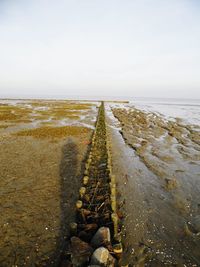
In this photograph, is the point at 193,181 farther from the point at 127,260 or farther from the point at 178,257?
the point at 127,260

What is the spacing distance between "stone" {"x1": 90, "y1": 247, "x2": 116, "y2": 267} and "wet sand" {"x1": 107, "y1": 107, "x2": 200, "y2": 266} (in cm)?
85

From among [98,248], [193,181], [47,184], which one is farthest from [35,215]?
[193,181]

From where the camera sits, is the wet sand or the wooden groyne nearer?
the wooden groyne

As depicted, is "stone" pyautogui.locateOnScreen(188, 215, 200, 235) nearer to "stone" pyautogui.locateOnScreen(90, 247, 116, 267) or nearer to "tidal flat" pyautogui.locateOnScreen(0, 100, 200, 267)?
"tidal flat" pyautogui.locateOnScreen(0, 100, 200, 267)

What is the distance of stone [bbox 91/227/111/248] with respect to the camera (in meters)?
5.04

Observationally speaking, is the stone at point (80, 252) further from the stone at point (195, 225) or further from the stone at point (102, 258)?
the stone at point (195, 225)

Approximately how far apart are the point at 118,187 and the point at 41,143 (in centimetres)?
950

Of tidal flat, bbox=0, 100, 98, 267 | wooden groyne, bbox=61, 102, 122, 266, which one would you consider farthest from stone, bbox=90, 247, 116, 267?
tidal flat, bbox=0, 100, 98, 267

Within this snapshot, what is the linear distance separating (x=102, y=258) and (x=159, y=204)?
168 inches

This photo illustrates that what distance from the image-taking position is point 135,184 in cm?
981

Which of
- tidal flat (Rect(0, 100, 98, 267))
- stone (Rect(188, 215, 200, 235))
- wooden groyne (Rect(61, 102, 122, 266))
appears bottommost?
stone (Rect(188, 215, 200, 235))

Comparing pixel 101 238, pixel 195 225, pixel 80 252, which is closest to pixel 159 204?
pixel 195 225

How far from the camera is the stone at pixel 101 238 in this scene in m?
5.04

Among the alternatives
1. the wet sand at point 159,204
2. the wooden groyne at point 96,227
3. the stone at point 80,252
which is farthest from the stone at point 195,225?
the stone at point 80,252
